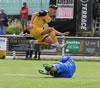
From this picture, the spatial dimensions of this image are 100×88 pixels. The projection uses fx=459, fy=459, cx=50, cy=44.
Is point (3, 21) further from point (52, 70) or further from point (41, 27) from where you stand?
point (52, 70)

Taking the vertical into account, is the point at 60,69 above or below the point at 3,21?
below

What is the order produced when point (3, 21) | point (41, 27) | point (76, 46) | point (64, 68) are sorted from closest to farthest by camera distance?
point (64, 68)
point (41, 27)
point (76, 46)
point (3, 21)

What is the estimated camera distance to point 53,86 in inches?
234

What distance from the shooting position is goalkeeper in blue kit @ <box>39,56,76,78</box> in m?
7.86

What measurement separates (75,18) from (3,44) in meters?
4.35

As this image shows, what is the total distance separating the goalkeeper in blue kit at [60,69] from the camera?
25.8 feet

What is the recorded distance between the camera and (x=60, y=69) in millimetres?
7914

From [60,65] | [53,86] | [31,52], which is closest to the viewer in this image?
[53,86]

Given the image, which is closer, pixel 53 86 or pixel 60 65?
pixel 53 86

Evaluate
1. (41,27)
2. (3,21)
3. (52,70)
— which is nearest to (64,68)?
(52,70)

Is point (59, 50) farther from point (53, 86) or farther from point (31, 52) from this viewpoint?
point (53, 86)

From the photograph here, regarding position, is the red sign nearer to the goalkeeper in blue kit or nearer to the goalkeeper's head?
the goalkeeper in blue kit

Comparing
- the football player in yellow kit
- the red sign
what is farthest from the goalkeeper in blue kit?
the red sign

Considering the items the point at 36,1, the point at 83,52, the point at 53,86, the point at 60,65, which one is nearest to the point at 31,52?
the point at 83,52
